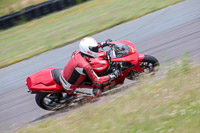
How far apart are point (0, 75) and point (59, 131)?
20.5ft

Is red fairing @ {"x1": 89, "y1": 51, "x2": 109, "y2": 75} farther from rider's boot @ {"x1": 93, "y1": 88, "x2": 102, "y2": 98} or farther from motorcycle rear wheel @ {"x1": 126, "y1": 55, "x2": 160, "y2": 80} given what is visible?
motorcycle rear wheel @ {"x1": 126, "y1": 55, "x2": 160, "y2": 80}

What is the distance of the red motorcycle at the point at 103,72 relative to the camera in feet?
20.4

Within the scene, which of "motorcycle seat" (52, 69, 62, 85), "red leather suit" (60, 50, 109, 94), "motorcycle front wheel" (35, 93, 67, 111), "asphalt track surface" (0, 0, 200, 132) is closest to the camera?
"red leather suit" (60, 50, 109, 94)

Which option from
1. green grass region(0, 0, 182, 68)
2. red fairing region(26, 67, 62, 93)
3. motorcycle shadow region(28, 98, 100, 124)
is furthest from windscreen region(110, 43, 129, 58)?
green grass region(0, 0, 182, 68)

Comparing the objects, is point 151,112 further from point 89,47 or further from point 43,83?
point 43,83

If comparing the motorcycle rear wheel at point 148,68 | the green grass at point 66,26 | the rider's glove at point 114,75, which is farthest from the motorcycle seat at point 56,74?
the green grass at point 66,26

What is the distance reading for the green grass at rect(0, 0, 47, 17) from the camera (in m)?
22.2

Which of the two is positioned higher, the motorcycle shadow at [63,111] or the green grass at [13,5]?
the green grass at [13,5]

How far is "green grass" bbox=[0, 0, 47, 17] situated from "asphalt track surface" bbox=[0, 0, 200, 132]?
12.5 m

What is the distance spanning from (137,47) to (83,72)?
3.33 meters

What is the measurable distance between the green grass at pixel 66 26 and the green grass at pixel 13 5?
18.5 feet

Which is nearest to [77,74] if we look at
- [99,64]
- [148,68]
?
[99,64]

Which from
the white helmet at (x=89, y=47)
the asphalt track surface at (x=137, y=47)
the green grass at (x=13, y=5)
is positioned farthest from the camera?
the green grass at (x=13, y=5)

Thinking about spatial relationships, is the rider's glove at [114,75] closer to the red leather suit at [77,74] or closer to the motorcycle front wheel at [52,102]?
the red leather suit at [77,74]
